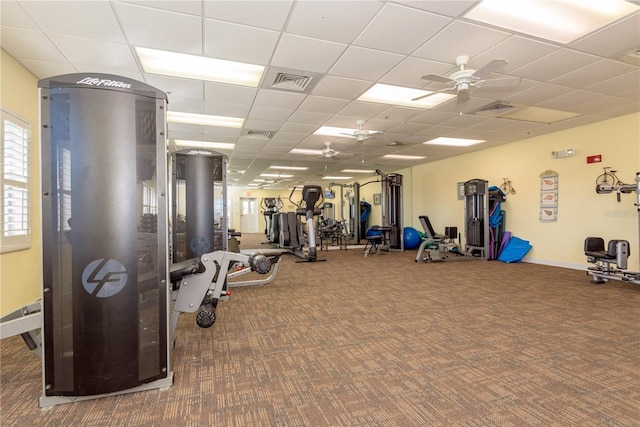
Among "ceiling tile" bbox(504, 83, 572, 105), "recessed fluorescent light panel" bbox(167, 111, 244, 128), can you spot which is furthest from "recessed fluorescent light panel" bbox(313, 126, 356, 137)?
"ceiling tile" bbox(504, 83, 572, 105)

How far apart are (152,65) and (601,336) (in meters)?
5.34

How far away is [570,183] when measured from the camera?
21.4 feet

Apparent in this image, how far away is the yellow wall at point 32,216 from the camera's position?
3.20m

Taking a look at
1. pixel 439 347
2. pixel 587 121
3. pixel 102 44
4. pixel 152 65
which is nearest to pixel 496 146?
pixel 587 121

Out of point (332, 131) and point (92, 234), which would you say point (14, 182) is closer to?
point (92, 234)

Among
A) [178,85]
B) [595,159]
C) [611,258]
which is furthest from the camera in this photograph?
[595,159]

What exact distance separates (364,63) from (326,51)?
0.52 m

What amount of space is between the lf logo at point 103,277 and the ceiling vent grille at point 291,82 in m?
3.04

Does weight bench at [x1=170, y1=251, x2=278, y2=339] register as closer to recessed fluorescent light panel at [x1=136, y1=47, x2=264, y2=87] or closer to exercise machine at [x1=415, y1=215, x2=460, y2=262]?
recessed fluorescent light panel at [x1=136, y1=47, x2=264, y2=87]

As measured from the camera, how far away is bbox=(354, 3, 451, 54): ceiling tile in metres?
2.83

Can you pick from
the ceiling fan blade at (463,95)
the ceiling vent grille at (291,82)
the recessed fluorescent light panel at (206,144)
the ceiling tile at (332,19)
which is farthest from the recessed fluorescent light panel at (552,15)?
the recessed fluorescent light panel at (206,144)

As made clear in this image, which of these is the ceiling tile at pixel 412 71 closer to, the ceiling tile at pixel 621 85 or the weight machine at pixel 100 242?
the ceiling tile at pixel 621 85

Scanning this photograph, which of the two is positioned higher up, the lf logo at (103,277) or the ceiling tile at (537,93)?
the ceiling tile at (537,93)

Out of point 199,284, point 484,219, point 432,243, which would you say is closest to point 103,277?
point 199,284
